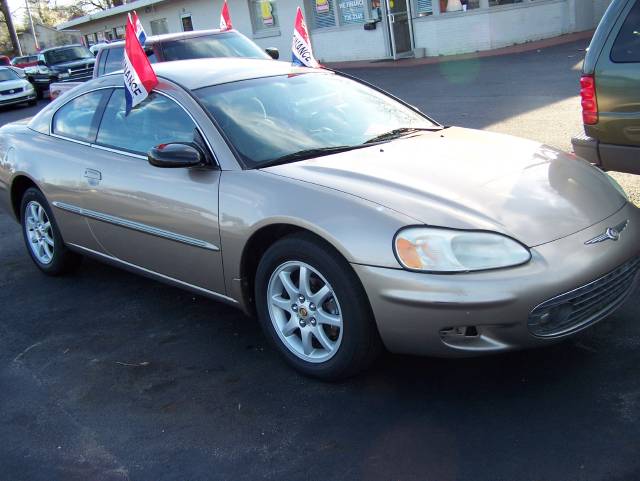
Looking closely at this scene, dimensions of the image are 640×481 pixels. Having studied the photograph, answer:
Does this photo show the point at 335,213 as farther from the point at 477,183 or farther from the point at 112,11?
the point at 112,11

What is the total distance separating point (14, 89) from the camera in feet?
74.0

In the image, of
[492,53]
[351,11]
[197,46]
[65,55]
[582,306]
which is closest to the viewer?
[582,306]

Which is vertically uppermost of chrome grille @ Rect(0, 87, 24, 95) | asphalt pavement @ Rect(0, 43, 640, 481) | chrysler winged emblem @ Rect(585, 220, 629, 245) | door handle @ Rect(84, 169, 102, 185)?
door handle @ Rect(84, 169, 102, 185)

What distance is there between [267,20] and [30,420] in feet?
82.6

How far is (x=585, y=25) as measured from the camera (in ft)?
68.9

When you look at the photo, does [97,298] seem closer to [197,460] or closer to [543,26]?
[197,460]

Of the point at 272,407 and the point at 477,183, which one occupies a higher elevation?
the point at 477,183

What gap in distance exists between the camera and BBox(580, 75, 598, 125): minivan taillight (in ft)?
17.2

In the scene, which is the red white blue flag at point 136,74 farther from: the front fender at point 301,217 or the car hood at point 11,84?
the car hood at point 11,84

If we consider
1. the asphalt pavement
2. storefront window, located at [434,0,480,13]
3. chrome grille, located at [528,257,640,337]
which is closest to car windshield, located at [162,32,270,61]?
the asphalt pavement

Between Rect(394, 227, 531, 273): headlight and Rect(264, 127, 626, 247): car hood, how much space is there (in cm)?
5

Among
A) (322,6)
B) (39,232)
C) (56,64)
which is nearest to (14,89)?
(56,64)

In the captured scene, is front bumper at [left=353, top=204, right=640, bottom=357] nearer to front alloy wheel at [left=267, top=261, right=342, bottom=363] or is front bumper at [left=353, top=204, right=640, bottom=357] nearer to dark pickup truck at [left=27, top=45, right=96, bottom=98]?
front alloy wheel at [left=267, top=261, right=342, bottom=363]

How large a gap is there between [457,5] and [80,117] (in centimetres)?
1674
